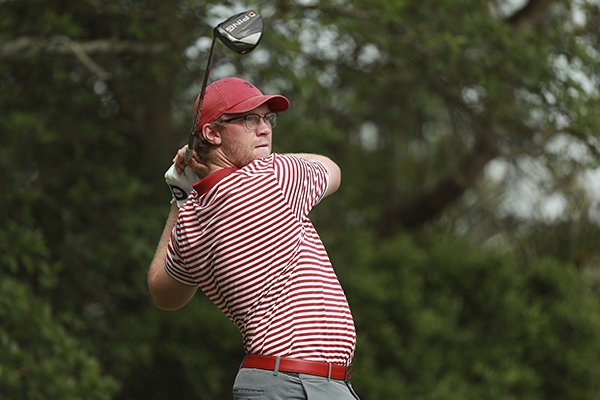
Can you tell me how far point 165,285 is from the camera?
3.56m

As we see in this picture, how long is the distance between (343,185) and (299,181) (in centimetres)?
743

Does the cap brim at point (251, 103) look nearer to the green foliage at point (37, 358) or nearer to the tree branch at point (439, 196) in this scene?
the green foliage at point (37, 358)

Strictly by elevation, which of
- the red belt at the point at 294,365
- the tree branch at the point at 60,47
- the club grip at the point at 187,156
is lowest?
the tree branch at the point at 60,47

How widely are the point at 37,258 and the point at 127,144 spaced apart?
6.49 feet

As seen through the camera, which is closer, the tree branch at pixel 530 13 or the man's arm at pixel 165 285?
the man's arm at pixel 165 285

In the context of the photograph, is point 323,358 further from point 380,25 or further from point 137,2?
point 380,25

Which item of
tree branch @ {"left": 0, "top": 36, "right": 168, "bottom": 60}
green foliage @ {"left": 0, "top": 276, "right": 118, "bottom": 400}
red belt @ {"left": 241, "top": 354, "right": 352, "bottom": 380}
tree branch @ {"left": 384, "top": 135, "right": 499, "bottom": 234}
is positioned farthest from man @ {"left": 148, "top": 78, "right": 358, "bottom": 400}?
tree branch @ {"left": 384, "top": 135, "right": 499, "bottom": 234}

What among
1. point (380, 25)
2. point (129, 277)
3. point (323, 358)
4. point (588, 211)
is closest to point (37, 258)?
point (129, 277)

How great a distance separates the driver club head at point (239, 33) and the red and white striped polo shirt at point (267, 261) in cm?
41

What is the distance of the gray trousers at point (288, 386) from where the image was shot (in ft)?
10.8

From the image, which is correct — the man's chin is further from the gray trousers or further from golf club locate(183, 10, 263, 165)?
the gray trousers

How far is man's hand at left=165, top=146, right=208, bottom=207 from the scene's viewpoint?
11.7 feet

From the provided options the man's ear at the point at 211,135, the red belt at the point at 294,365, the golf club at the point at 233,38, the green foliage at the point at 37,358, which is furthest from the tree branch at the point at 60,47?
the red belt at the point at 294,365

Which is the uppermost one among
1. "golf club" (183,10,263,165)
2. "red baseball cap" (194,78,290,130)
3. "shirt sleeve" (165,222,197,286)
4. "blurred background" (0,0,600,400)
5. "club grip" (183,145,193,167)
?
"golf club" (183,10,263,165)
